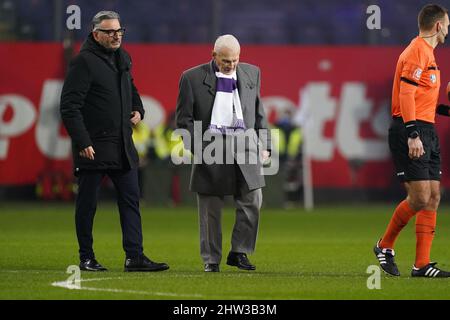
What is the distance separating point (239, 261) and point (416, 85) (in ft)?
7.15

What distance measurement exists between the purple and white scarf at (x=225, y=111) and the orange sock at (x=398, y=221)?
5.00 ft

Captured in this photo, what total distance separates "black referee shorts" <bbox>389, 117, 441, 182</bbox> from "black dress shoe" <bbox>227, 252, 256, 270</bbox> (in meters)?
1.54

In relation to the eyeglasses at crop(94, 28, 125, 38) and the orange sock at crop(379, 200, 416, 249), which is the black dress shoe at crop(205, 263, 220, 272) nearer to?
the orange sock at crop(379, 200, 416, 249)

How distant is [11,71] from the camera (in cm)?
2419

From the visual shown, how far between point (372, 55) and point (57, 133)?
645 centimetres

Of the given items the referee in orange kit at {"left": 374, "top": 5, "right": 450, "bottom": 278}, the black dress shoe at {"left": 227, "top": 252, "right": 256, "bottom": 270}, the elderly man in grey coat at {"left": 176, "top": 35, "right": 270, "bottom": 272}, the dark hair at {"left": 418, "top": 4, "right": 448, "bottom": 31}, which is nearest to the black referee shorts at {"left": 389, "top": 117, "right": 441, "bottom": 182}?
the referee in orange kit at {"left": 374, "top": 5, "right": 450, "bottom": 278}

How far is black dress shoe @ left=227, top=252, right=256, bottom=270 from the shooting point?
35.0ft

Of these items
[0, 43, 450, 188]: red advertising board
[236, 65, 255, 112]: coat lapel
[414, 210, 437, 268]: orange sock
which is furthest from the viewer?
[0, 43, 450, 188]: red advertising board

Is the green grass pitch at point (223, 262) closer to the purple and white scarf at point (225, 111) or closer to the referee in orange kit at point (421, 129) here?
the referee in orange kit at point (421, 129)

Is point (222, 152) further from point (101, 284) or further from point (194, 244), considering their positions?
point (194, 244)

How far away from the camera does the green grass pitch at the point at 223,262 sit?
881 centimetres

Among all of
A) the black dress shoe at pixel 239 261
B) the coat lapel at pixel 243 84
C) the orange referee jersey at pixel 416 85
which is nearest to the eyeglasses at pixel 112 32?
the coat lapel at pixel 243 84

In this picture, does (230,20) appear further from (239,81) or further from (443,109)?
(443,109)
